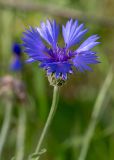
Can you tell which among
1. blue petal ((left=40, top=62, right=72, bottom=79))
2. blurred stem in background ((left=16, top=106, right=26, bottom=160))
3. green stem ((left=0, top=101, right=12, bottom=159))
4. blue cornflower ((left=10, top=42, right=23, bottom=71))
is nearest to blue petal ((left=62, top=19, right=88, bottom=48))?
blue petal ((left=40, top=62, right=72, bottom=79))

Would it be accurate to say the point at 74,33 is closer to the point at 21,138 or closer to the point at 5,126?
the point at 5,126

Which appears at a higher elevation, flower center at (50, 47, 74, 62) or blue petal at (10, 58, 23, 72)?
blue petal at (10, 58, 23, 72)

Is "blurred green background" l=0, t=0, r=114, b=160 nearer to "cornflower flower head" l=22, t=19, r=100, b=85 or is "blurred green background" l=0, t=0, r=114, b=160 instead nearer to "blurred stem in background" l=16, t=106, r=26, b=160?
"blurred stem in background" l=16, t=106, r=26, b=160

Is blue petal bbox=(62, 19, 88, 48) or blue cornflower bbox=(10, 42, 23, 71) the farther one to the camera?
blue cornflower bbox=(10, 42, 23, 71)

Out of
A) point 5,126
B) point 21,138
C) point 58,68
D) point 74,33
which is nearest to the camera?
point 58,68

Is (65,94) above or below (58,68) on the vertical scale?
below

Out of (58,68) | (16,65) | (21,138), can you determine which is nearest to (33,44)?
(58,68)

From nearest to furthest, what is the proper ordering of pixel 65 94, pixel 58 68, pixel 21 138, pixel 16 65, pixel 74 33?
pixel 58 68, pixel 74 33, pixel 21 138, pixel 16 65, pixel 65 94

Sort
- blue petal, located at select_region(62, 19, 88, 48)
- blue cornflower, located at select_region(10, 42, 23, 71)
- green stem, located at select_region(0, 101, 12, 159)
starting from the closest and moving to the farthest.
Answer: blue petal, located at select_region(62, 19, 88, 48), green stem, located at select_region(0, 101, 12, 159), blue cornflower, located at select_region(10, 42, 23, 71)
